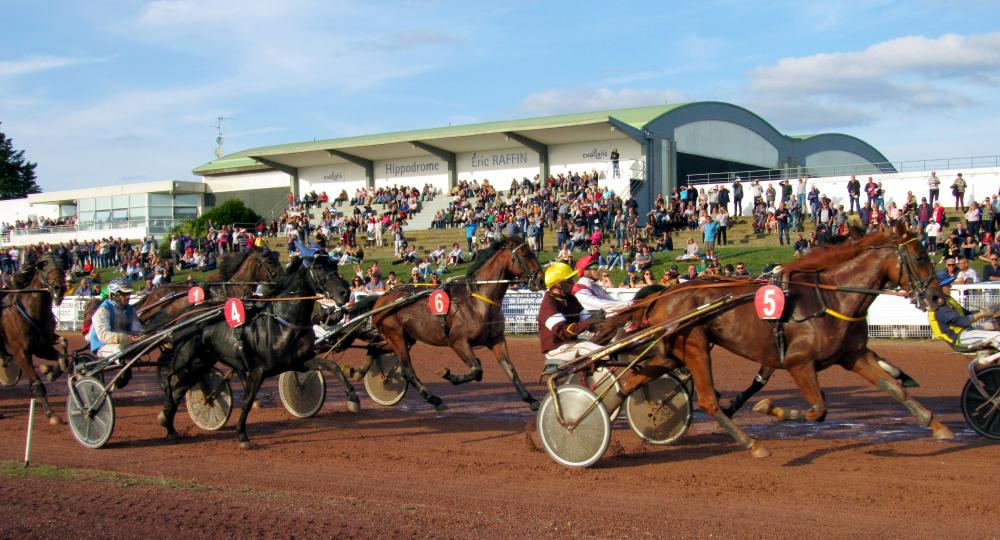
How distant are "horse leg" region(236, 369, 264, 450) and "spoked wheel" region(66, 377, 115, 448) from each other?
4.09ft

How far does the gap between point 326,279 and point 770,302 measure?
4339 millimetres

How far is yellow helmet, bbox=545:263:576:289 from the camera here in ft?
30.2

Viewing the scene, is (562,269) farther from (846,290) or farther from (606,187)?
(606,187)

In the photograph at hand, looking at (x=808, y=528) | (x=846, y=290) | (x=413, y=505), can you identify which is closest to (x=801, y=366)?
(x=846, y=290)

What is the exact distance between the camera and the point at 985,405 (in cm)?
806

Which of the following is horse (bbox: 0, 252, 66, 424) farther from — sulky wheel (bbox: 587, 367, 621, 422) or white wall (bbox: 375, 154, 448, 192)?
white wall (bbox: 375, 154, 448, 192)

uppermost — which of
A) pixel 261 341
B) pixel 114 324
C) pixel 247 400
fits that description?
pixel 114 324

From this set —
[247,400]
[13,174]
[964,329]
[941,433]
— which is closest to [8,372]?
[247,400]

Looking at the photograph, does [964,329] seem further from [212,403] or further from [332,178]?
[332,178]

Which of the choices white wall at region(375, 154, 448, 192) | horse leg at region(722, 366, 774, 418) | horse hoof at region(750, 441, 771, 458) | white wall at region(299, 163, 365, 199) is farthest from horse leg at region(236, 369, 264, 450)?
white wall at region(299, 163, 365, 199)

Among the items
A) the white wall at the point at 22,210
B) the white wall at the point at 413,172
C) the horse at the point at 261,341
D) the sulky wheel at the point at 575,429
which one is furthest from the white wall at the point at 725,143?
the white wall at the point at 22,210

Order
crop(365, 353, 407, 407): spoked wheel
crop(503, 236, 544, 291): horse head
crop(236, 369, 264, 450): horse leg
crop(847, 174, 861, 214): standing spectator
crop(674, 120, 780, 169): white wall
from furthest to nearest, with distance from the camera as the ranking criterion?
crop(674, 120, 780, 169): white wall, crop(847, 174, 861, 214): standing spectator, crop(365, 353, 407, 407): spoked wheel, crop(503, 236, 544, 291): horse head, crop(236, 369, 264, 450): horse leg

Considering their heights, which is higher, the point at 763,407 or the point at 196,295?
the point at 196,295

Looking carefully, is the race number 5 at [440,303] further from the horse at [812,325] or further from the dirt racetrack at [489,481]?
the horse at [812,325]
